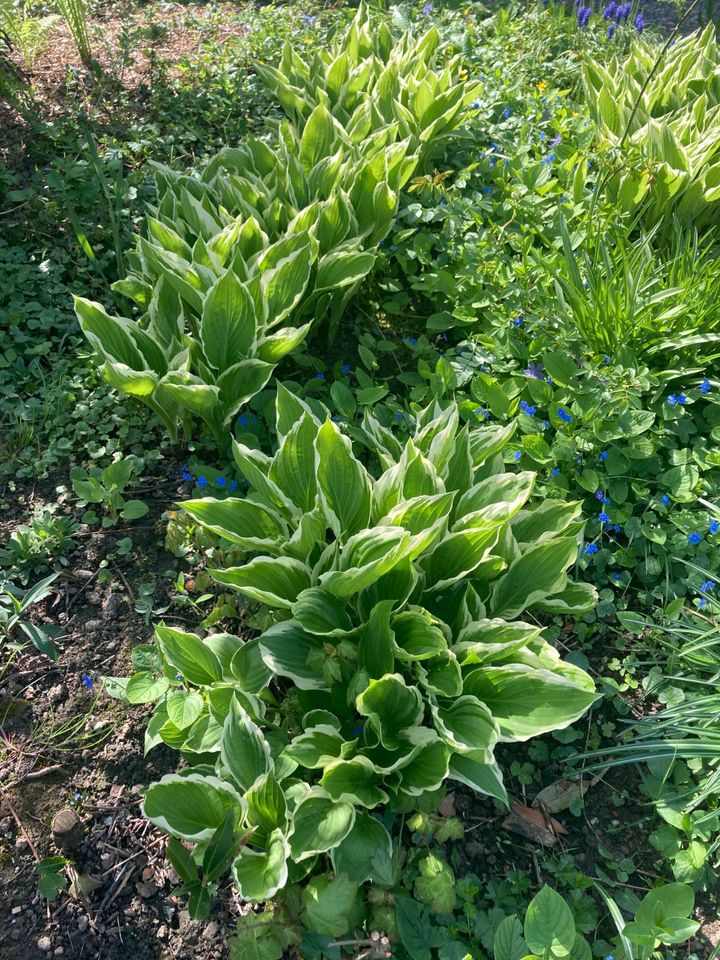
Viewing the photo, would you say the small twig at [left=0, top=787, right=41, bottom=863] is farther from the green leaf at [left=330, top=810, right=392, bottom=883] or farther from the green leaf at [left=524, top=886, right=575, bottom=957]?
the green leaf at [left=524, top=886, right=575, bottom=957]

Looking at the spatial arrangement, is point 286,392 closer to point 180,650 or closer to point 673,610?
point 180,650

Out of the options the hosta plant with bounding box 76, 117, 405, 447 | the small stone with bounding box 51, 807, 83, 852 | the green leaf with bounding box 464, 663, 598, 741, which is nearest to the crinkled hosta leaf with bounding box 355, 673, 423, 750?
the green leaf with bounding box 464, 663, 598, 741

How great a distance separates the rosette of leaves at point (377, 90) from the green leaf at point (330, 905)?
268 cm

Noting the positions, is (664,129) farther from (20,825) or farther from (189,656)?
(20,825)

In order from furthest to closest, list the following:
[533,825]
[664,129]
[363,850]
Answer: [664,129] → [533,825] → [363,850]

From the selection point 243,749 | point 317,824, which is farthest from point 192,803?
A: point 317,824

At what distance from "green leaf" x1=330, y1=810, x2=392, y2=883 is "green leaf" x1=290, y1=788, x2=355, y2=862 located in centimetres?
6

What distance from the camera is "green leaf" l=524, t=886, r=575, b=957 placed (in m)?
1.57

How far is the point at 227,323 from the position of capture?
238 cm

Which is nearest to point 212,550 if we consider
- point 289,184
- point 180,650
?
point 180,650

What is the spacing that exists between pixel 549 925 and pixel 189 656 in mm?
1044

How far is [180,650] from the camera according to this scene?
1925mm

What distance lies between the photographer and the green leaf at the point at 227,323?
7.58 feet

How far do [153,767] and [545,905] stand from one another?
1052 millimetres
